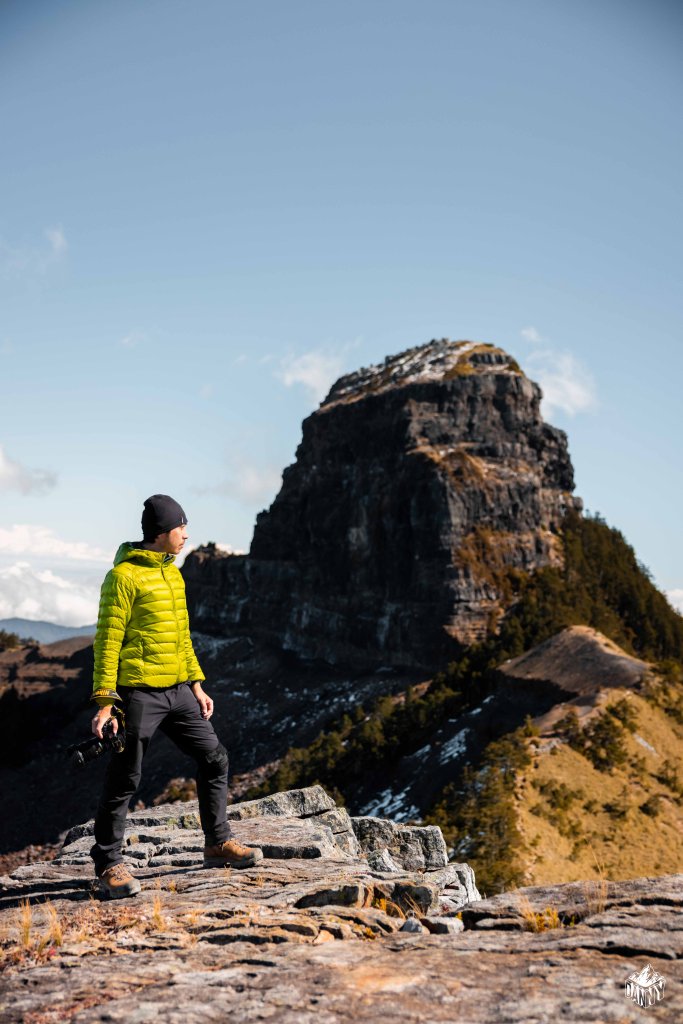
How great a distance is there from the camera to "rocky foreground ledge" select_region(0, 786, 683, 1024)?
4480 millimetres

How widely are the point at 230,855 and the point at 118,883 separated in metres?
1.59

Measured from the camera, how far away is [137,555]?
854cm

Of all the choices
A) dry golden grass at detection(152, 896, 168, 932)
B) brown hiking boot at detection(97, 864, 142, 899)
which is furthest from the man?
dry golden grass at detection(152, 896, 168, 932)

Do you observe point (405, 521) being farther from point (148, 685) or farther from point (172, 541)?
point (148, 685)

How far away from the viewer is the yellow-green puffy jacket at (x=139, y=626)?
26.5 feet

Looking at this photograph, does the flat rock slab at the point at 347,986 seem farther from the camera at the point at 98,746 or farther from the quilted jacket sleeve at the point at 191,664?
the quilted jacket sleeve at the point at 191,664

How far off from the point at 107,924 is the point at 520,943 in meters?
3.93

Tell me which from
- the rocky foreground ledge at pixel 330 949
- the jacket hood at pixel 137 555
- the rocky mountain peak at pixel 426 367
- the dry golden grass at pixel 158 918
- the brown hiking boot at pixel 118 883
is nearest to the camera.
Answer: the rocky foreground ledge at pixel 330 949

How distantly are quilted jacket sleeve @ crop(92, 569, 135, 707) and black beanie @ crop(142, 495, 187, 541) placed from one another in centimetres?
67

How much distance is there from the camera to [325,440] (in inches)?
5133

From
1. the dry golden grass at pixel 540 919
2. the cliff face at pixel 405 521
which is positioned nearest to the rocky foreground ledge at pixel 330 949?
the dry golden grass at pixel 540 919

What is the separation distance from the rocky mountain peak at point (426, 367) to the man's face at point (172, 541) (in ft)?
358

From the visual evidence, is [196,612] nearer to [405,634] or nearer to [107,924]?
[405,634]

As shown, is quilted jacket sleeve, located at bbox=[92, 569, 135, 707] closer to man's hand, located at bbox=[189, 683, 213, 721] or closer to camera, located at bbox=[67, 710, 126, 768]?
camera, located at bbox=[67, 710, 126, 768]
